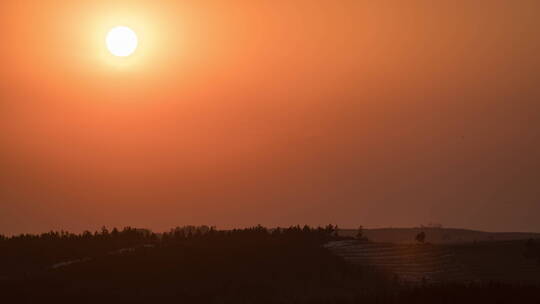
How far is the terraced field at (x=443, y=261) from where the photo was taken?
3134cm

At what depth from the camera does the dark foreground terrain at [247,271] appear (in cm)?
2758

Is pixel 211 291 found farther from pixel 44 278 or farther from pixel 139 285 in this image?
pixel 44 278

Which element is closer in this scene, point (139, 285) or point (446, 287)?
point (446, 287)

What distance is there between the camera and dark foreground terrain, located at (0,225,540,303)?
90.5 ft

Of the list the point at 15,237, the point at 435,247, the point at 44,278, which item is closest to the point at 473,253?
the point at 435,247

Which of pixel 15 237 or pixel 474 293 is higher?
pixel 15 237

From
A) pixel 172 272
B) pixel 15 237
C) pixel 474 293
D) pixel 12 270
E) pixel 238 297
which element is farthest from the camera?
pixel 15 237

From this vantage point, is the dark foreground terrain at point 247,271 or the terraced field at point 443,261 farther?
the terraced field at point 443,261

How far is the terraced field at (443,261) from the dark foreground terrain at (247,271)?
5 cm

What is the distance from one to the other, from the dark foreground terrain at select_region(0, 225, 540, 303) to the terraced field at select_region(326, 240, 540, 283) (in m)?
0.05

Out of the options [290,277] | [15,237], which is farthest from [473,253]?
[15,237]

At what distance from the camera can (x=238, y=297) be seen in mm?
28750

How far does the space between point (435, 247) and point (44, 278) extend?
1111 cm

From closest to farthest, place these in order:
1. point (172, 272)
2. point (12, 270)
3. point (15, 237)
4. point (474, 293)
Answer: point (474, 293) → point (172, 272) → point (12, 270) → point (15, 237)
